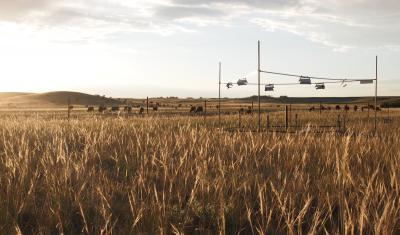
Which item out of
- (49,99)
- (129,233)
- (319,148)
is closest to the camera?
(129,233)

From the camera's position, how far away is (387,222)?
3451 millimetres

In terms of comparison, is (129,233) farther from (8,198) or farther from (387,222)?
(387,222)

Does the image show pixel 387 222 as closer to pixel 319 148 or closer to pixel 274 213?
pixel 274 213

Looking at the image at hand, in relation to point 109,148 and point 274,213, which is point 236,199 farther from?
point 109,148

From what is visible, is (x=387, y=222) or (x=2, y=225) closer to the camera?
(x=387, y=222)

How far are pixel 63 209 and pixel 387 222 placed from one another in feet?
9.02

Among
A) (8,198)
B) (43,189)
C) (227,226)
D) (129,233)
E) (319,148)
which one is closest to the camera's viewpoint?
(129,233)

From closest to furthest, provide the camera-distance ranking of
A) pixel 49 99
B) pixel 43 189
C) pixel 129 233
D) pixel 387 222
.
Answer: pixel 387 222
pixel 129 233
pixel 43 189
pixel 49 99

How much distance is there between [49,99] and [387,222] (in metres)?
95.4

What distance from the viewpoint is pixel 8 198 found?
4.44 metres

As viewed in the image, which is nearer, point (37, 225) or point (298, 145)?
point (37, 225)

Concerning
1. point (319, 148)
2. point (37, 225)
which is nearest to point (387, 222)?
point (37, 225)

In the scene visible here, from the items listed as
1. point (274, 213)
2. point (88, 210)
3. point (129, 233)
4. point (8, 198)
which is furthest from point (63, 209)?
point (274, 213)

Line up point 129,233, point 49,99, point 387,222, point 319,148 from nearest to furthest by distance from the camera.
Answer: point 387,222 < point 129,233 < point 319,148 < point 49,99
